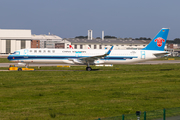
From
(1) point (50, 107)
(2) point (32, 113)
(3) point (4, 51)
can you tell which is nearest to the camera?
(2) point (32, 113)

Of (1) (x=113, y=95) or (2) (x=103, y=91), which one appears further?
(2) (x=103, y=91)

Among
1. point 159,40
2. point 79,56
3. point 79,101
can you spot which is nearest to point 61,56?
point 79,56

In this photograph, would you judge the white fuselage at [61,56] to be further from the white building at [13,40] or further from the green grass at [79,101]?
the white building at [13,40]

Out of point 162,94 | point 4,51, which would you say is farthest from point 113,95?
point 4,51

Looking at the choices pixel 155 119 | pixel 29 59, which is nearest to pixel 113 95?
pixel 155 119

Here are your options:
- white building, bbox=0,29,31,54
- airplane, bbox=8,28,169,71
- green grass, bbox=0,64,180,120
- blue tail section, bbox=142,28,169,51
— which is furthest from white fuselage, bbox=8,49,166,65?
white building, bbox=0,29,31,54

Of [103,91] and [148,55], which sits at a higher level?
[148,55]

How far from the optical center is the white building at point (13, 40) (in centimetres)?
17375

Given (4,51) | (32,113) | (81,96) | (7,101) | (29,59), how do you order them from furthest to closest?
(4,51) < (29,59) < (81,96) < (7,101) < (32,113)

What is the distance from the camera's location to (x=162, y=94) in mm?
24828

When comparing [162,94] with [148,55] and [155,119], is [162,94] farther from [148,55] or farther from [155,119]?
[148,55]

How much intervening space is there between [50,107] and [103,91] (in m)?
8.11

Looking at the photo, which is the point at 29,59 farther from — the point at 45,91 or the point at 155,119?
the point at 155,119

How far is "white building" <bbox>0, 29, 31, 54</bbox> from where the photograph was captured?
173750 mm
